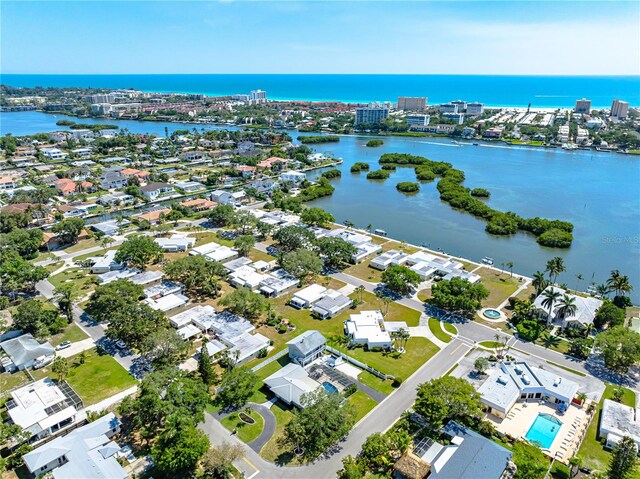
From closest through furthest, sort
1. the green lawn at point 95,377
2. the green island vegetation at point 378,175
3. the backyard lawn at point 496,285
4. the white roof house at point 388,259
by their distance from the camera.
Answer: the green lawn at point 95,377
the backyard lawn at point 496,285
the white roof house at point 388,259
the green island vegetation at point 378,175

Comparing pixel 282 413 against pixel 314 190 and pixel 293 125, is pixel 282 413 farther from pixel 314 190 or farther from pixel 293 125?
pixel 293 125

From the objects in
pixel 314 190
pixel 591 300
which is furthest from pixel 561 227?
pixel 314 190

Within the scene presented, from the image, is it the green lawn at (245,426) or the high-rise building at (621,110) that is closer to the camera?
the green lawn at (245,426)

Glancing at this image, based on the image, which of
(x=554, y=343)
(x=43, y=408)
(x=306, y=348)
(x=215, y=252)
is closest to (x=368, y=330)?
(x=306, y=348)

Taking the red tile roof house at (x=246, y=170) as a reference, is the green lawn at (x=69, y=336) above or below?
below

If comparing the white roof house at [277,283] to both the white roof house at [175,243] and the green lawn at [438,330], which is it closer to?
the white roof house at [175,243]

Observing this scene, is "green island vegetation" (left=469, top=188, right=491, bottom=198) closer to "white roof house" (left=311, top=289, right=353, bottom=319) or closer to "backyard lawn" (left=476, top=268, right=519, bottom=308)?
"backyard lawn" (left=476, top=268, right=519, bottom=308)

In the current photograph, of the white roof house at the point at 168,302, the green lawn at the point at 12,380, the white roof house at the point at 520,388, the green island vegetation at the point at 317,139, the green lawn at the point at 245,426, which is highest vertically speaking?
the green island vegetation at the point at 317,139

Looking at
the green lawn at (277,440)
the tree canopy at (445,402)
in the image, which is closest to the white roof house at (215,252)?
the green lawn at (277,440)
